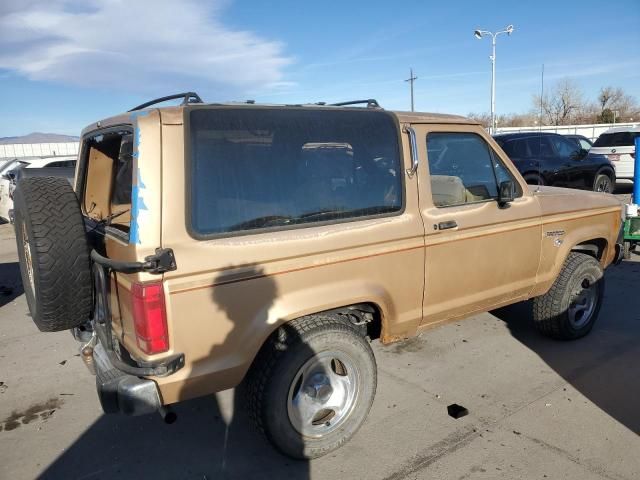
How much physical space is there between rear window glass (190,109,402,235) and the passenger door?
34cm

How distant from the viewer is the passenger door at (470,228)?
3.16 meters

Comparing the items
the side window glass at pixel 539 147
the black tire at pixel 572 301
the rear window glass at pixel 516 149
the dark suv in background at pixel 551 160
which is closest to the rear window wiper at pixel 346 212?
the black tire at pixel 572 301

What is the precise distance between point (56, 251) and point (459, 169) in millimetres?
2554

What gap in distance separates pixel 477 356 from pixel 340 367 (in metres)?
→ 1.71

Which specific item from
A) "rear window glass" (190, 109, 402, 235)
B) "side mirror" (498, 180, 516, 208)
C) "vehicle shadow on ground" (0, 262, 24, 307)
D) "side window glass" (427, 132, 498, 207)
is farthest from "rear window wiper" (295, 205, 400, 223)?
"vehicle shadow on ground" (0, 262, 24, 307)

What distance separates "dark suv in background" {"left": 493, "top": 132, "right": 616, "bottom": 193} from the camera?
11.0 m

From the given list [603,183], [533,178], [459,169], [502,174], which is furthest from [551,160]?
[459,169]

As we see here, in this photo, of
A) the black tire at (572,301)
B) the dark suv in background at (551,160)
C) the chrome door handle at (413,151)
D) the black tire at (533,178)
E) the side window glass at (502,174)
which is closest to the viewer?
the chrome door handle at (413,151)

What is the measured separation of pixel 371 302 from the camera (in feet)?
9.50

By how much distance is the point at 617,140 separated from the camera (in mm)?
14062

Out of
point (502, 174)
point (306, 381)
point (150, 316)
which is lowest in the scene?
point (306, 381)

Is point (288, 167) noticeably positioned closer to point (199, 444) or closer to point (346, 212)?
point (346, 212)

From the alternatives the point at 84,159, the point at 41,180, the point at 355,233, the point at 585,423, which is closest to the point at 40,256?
the point at 41,180

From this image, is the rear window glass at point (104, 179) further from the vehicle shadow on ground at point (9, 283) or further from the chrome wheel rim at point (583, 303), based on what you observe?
the chrome wheel rim at point (583, 303)
